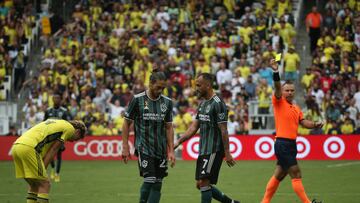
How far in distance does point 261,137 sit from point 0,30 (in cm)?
1398

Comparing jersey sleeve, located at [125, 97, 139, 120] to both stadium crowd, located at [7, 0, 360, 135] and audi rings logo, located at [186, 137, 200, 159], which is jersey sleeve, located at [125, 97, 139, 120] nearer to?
audi rings logo, located at [186, 137, 200, 159]

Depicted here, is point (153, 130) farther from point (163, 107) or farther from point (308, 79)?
point (308, 79)

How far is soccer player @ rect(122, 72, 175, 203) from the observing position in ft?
45.4

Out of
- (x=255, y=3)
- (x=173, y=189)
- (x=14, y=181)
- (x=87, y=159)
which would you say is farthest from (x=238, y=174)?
(x=255, y=3)

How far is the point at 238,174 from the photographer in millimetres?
23891

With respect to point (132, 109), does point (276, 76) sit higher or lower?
higher

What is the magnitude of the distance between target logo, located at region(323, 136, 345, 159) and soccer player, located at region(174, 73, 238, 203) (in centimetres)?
1557

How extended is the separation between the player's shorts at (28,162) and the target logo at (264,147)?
1684 cm

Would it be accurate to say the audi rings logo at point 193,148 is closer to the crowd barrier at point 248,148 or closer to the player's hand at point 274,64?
the crowd barrier at point 248,148

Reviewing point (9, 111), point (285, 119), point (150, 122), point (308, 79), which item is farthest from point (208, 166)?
point (9, 111)

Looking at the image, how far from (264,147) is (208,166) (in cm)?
1589

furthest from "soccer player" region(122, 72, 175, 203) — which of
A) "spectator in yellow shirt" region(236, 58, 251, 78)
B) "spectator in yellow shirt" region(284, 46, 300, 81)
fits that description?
"spectator in yellow shirt" region(284, 46, 300, 81)

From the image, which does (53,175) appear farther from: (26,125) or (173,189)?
(26,125)

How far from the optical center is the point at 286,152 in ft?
47.8
